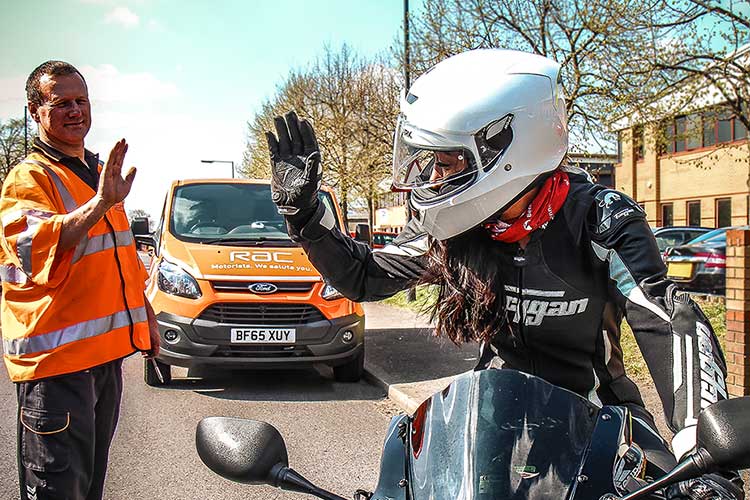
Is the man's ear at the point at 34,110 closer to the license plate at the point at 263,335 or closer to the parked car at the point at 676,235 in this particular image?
the license plate at the point at 263,335

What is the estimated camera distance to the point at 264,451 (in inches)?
64.4

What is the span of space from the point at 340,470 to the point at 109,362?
220 cm

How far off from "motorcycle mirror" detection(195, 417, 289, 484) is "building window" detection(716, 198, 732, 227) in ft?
101

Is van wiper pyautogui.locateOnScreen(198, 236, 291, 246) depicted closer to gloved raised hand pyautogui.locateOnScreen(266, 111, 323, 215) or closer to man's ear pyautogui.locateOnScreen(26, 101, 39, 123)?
man's ear pyautogui.locateOnScreen(26, 101, 39, 123)

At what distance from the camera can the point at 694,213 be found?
102 ft

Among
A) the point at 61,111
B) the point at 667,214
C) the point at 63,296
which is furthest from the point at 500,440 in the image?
the point at 667,214

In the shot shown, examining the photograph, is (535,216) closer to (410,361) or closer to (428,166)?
(428,166)

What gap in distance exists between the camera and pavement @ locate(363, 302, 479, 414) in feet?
21.1

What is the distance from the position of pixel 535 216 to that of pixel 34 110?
2.19m

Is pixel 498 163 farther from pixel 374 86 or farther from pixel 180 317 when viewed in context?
pixel 374 86

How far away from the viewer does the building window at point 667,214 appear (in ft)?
106

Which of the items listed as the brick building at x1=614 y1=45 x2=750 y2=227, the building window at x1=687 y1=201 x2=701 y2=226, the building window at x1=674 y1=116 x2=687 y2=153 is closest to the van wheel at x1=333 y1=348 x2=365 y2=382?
the building window at x1=674 y1=116 x2=687 y2=153

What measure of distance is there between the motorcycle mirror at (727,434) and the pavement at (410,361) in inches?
148

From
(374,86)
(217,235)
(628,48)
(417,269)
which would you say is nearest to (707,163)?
(374,86)
